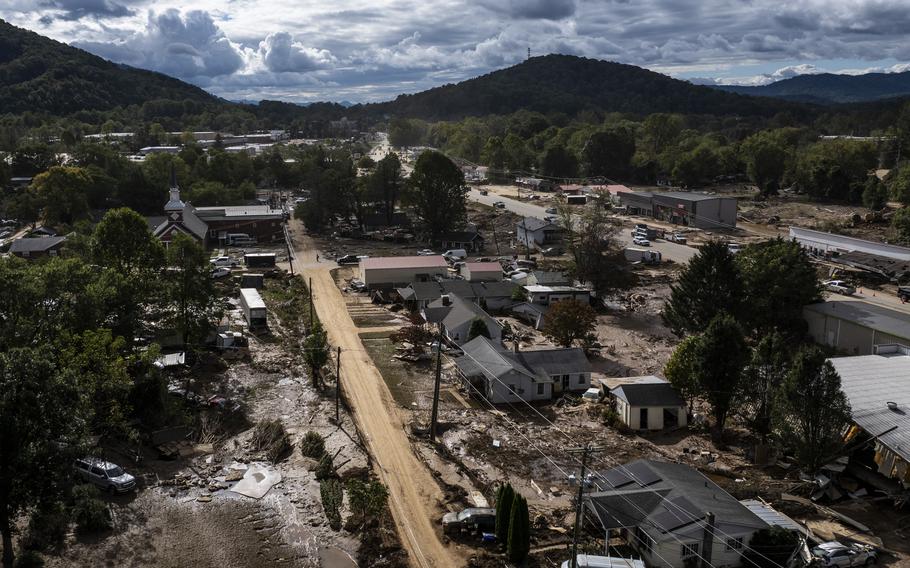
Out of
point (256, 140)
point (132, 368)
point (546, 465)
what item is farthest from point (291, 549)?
point (256, 140)

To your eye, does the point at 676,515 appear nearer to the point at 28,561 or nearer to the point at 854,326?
the point at 28,561

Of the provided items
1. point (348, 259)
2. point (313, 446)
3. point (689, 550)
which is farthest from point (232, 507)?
point (348, 259)

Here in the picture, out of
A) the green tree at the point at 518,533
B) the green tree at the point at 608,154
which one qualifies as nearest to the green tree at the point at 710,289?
the green tree at the point at 518,533

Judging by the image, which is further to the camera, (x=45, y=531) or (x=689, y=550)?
(x=45, y=531)

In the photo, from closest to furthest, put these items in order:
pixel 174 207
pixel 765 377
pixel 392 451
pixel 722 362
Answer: pixel 392 451
pixel 722 362
pixel 765 377
pixel 174 207

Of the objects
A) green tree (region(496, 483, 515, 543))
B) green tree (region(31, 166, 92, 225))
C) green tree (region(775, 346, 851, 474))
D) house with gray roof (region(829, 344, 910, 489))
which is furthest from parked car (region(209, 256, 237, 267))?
green tree (region(775, 346, 851, 474))

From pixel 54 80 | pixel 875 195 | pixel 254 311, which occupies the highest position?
pixel 54 80
